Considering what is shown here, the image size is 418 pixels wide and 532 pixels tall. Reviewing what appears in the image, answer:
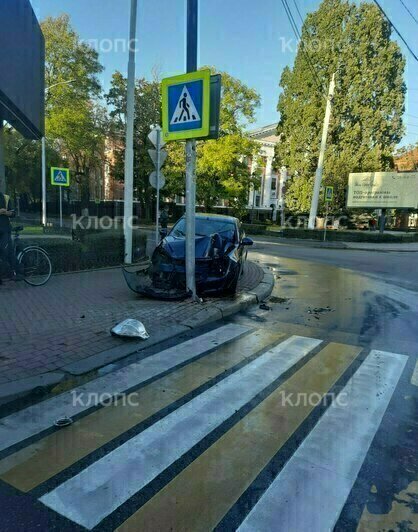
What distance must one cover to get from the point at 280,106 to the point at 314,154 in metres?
6.23

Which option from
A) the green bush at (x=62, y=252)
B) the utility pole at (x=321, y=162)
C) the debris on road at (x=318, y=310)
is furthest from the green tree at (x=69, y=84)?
the debris on road at (x=318, y=310)

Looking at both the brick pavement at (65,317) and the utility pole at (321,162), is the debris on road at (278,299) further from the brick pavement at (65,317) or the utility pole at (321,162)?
the utility pole at (321,162)

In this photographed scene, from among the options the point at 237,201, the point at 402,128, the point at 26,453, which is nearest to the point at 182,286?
the point at 26,453

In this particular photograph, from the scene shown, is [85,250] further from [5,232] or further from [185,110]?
[185,110]

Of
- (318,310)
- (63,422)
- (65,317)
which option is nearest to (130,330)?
(65,317)

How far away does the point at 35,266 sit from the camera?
794cm

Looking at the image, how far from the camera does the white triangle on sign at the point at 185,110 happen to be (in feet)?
21.6

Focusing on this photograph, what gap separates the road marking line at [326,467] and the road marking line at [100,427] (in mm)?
1247

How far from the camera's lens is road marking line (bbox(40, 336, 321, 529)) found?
7.52 ft

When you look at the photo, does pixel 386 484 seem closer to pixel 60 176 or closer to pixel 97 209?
pixel 60 176

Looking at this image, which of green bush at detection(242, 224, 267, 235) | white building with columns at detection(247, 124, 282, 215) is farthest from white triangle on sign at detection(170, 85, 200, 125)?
white building with columns at detection(247, 124, 282, 215)

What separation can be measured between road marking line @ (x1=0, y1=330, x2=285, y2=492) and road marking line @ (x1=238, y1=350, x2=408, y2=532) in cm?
125

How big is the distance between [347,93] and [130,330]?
34.0m

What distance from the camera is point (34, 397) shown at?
3.57m
